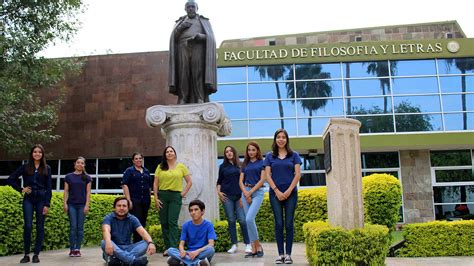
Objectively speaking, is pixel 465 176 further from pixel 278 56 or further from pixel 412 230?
pixel 412 230

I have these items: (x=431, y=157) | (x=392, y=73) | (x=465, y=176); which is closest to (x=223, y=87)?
(x=392, y=73)

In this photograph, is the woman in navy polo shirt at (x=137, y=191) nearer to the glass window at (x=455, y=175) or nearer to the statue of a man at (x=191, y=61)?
the statue of a man at (x=191, y=61)

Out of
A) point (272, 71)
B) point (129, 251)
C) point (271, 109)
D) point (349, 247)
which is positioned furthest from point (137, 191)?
point (272, 71)

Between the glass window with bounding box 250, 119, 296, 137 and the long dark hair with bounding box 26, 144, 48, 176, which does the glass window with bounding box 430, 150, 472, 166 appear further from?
the long dark hair with bounding box 26, 144, 48, 176

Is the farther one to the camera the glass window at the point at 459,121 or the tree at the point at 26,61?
the glass window at the point at 459,121

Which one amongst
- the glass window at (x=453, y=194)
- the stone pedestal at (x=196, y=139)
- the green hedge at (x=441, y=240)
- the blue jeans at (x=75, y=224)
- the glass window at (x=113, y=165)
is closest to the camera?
the blue jeans at (x=75, y=224)

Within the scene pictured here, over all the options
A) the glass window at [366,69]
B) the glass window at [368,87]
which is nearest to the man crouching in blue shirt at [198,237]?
the glass window at [368,87]

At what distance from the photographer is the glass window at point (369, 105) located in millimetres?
21319

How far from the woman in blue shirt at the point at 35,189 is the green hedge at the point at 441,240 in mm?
6535

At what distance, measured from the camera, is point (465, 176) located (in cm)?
2088

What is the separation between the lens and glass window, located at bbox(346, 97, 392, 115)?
839 inches

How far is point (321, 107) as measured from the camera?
21.8 m

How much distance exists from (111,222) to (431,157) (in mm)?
18444

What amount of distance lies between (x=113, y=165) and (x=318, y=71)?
1006 centimetres
